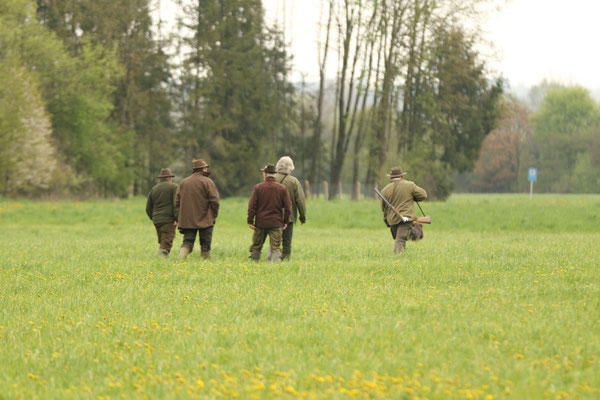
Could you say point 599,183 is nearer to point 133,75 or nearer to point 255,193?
point 133,75

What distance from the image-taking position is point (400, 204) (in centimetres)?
1384

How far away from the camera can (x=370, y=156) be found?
4650 centimetres

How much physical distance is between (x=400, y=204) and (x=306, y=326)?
6.89 m

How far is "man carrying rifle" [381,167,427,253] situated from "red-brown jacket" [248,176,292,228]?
2160 millimetres

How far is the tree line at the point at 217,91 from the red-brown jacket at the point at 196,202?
27.0 metres

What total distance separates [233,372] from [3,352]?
8.33ft

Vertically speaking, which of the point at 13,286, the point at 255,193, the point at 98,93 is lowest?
the point at 13,286

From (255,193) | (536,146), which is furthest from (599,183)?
(255,193)

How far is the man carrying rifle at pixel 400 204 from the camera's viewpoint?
1379 centimetres

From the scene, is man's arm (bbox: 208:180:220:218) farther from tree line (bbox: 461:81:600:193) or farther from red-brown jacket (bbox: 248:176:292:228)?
tree line (bbox: 461:81:600:193)

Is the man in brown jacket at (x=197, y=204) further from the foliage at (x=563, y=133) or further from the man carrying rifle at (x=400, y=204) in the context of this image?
the foliage at (x=563, y=133)

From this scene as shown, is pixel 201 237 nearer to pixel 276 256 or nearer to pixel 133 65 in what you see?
pixel 276 256

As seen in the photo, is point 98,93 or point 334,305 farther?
point 98,93

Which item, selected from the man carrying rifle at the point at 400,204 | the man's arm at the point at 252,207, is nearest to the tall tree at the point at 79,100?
the man's arm at the point at 252,207
